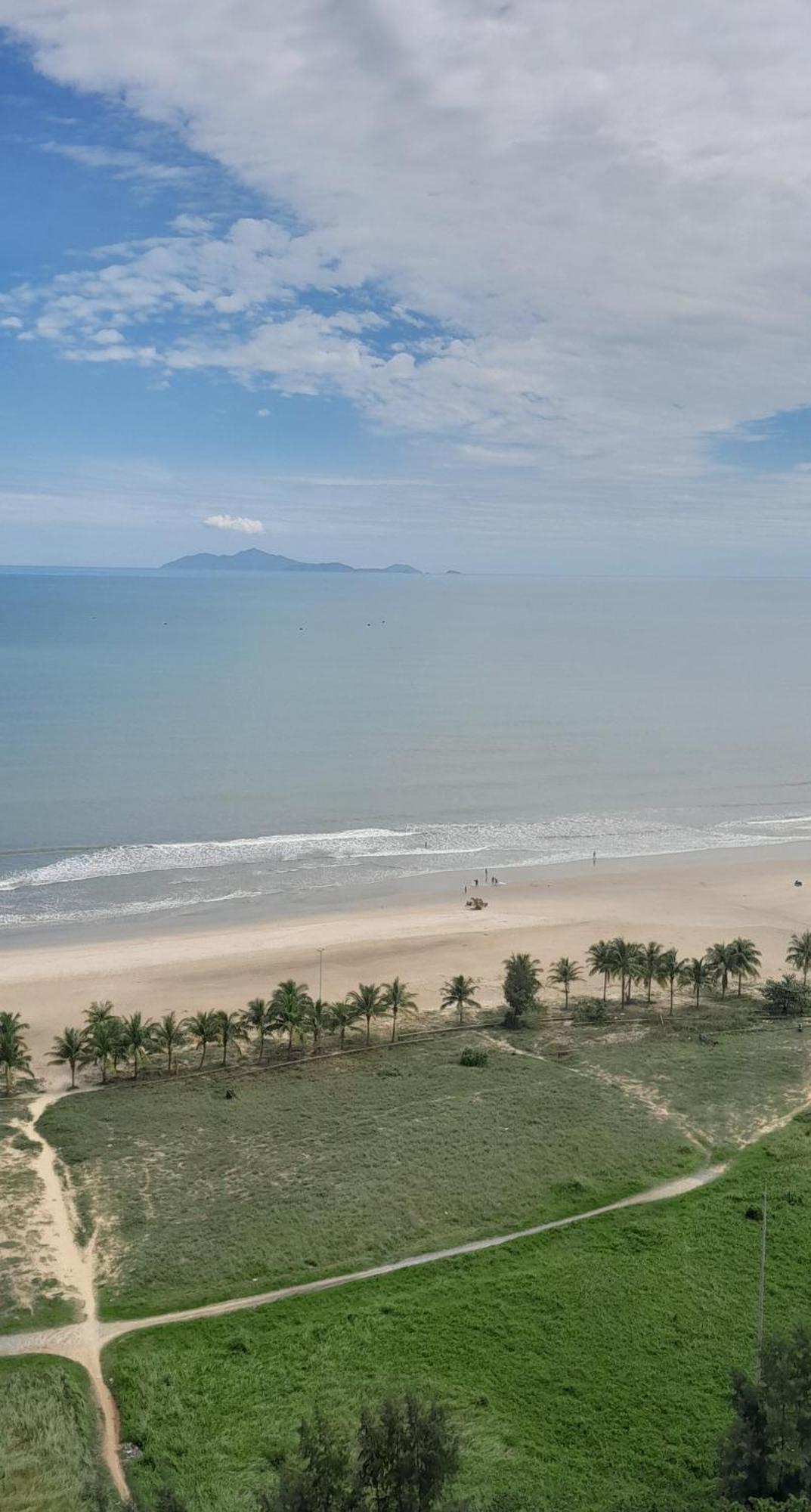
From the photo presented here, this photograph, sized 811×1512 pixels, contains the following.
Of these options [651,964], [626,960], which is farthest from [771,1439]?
[651,964]

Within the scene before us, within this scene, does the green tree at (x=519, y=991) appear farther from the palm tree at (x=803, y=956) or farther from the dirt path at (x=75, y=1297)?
the dirt path at (x=75, y=1297)

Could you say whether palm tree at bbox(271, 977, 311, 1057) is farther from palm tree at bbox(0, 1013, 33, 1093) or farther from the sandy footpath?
palm tree at bbox(0, 1013, 33, 1093)

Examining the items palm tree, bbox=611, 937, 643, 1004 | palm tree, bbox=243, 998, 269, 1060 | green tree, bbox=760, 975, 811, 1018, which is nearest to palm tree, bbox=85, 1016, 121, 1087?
palm tree, bbox=243, 998, 269, 1060

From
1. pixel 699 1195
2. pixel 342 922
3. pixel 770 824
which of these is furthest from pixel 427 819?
pixel 699 1195

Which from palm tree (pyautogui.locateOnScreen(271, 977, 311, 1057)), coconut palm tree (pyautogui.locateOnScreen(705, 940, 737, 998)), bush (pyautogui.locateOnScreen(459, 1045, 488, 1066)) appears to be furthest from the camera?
coconut palm tree (pyautogui.locateOnScreen(705, 940, 737, 998))

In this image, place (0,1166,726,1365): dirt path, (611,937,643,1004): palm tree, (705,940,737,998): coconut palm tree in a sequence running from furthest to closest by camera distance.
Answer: (705,940,737,998): coconut palm tree, (611,937,643,1004): palm tree, (0,1166,726,1365): dirt path

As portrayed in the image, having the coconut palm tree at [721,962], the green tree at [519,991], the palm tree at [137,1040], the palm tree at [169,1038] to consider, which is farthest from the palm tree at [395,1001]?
the coconut palm tree at [721,962]
